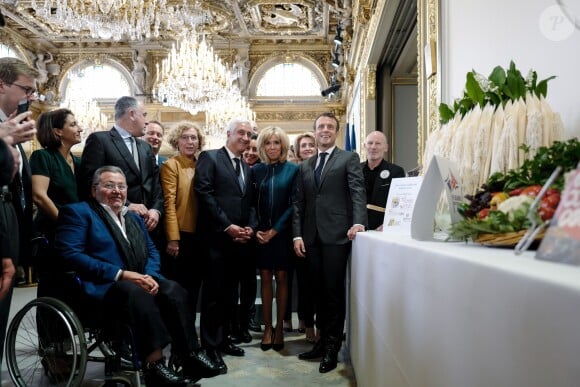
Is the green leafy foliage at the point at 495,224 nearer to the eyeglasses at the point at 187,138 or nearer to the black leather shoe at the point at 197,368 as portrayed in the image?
the black leather shoe at the point at 197,368

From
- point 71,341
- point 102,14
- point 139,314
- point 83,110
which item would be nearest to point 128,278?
point 139,314

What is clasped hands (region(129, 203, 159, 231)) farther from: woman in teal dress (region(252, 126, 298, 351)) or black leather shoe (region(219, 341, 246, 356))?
black leather shoe (region(219, 341, 246, 356))

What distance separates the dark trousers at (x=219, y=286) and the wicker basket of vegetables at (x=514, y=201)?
6.67ft

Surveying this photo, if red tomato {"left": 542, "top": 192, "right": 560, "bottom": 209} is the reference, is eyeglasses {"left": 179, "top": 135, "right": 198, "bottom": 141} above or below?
above

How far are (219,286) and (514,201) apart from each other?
223cm

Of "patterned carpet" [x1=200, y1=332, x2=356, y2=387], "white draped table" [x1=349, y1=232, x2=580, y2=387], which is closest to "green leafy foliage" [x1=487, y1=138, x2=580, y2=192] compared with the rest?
"white draped table" [x1=349, y1=232, x2=580, y2=387]

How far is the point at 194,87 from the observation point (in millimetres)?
8016

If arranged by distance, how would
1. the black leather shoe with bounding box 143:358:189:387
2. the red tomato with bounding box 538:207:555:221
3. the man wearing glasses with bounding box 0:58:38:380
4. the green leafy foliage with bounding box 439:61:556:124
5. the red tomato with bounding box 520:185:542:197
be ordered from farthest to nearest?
the black leather shoe with bounding box 143:358:189:387, the man wearing glasses with bounding box 0:58:38:380, the green leafy foliage with bounding box 439:61:556:124, the red tomato with bounding box 520:185:542:197, the red tomato with bounding box 538:207:555:221

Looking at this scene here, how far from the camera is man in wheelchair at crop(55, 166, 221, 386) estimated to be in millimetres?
2182

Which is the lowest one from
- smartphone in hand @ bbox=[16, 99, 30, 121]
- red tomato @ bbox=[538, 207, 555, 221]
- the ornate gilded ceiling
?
red tomato @ bbox=[538, 207, 555, 221]

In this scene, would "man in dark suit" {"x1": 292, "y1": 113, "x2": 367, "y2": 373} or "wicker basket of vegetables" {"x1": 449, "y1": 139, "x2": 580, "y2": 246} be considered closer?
"wicker basket of vegetables" {"x1": 449, "y1": 139, "x2": 580, "y2": 246}

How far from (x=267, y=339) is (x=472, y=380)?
8.77 ft

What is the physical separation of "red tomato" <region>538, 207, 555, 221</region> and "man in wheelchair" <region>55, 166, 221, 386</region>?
1.75 metres

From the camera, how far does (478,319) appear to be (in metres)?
0.74
